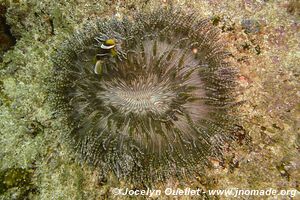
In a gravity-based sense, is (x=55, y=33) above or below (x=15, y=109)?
above

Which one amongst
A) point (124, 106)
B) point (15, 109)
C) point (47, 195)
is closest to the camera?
point (124, 106)

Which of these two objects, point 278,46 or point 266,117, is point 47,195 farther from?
point 278,46

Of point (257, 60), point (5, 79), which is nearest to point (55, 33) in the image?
point (5, 79)
